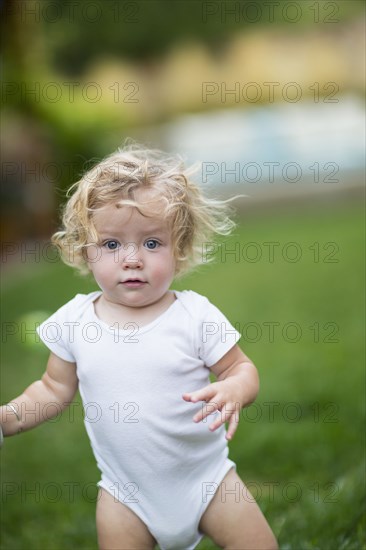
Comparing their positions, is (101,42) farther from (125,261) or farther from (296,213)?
(125,261)

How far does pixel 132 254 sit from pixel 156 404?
408mm

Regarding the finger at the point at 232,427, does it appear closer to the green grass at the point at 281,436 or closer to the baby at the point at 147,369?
the baby at the point at 147,369

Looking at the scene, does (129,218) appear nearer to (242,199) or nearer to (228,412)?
(228,412)

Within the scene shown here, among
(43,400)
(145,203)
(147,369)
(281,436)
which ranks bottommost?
(281,436)

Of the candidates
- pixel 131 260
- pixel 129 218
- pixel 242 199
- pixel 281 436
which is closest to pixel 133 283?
pixel 131 260

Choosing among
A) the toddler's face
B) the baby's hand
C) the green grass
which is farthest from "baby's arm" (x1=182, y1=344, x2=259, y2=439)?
the green grass

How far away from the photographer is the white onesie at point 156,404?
2.25 metres

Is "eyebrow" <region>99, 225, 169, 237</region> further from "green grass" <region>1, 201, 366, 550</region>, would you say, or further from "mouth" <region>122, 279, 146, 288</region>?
"green grass" <region>1, 201, 366, 550</region>

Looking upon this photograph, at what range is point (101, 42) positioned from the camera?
80.2 ft

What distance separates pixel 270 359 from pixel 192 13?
70.2 ft

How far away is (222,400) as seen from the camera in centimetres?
209

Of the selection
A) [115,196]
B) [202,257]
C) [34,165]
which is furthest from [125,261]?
[34,165]

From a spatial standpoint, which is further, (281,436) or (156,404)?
(281,436)

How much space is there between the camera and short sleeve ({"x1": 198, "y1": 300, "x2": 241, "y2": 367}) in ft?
7.38
